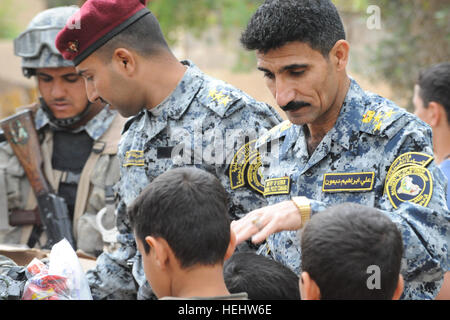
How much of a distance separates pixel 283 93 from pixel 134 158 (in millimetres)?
996

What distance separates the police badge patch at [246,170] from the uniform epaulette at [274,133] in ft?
0.24

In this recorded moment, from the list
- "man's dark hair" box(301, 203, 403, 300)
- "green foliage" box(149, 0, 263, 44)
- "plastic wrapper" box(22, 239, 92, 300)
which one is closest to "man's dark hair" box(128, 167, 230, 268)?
"man's dark hair" box(301, 203, 403, 300)

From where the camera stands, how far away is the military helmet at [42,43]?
4.39 m

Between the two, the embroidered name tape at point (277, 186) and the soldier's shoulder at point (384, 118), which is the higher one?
the soldier's shoulder at point (384, 118)

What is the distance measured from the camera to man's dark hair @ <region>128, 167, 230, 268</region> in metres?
1.99

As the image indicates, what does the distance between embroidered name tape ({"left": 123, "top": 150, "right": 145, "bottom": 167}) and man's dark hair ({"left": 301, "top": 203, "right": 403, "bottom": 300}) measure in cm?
136

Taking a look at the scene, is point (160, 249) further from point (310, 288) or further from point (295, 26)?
point (295, 26)

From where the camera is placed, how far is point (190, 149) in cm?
292

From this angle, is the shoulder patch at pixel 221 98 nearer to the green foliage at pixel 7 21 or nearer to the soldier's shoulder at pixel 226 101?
the soldier's shoulder at pixel 226 101

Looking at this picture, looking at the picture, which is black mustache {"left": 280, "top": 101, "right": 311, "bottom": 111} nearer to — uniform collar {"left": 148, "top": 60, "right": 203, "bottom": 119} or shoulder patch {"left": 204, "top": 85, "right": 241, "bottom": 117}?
shoulder patch {"left": 204, "top": 85, "right": 241, "bottom": 117}

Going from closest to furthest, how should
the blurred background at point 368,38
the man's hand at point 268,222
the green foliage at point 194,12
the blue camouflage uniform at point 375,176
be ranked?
the man's hand at point 268,222
the blue camouflage uniform at point 375,176
the blurred background at point 368,38
the green foliage at point 194,12

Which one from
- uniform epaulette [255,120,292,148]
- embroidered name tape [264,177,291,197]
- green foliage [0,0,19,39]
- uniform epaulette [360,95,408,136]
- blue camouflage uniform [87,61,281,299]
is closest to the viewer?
uniform epaulette [360,95,408,136]

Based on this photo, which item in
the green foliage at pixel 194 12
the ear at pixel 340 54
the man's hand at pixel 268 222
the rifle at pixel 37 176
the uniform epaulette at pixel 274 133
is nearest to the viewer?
the man's hand at pixel 268 222

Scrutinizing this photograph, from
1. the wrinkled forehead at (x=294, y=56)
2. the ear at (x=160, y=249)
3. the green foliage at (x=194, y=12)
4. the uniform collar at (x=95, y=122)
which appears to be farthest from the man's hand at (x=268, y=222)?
the green foliage at (x=194, y=12)
